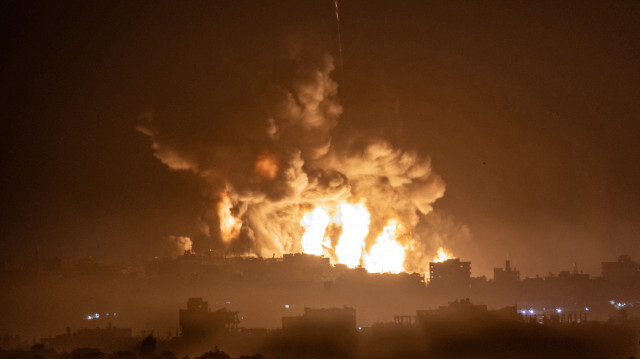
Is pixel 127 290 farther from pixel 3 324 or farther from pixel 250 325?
pixel 250 325

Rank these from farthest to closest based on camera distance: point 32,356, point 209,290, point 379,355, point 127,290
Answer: point 127,290, point 209,290, point 379,355, point 32,356

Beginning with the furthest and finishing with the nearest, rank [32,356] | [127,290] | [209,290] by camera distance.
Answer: [127,290] < [209,290] < [32,356]

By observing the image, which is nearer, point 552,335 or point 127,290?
point 552,335

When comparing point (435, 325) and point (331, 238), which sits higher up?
point (331, 238)

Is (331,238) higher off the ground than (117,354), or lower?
higher

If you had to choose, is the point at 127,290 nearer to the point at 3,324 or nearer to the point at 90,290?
the point at 90,290

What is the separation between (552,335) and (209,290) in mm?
28743

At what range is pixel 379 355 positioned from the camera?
66.3m

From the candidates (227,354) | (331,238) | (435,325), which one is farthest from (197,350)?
(435,325)

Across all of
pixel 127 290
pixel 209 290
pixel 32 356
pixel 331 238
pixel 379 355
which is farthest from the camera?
pixel 127 290

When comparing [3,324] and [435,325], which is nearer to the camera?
[435,325]

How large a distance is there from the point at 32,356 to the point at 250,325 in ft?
61.7

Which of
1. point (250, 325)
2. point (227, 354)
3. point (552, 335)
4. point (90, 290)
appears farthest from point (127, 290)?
point (552, 335)

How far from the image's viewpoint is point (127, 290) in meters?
87.2
